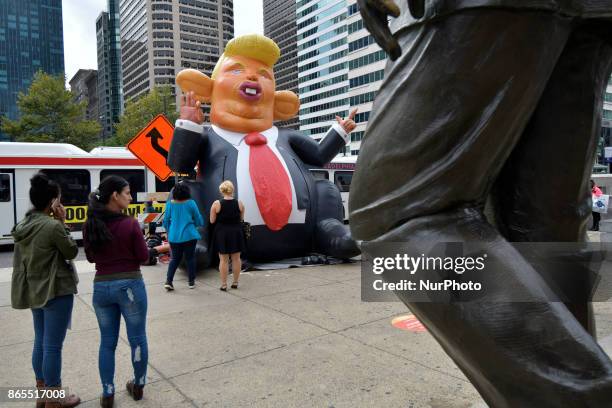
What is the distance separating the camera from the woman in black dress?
20.7 feet

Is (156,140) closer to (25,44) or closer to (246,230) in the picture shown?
(246,230)

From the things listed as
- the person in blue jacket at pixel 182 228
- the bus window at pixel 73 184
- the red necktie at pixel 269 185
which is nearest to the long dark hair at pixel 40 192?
the person in blue jacket at pixel 182 228

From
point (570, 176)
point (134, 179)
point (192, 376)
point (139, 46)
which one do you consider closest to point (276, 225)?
point (192, 376)

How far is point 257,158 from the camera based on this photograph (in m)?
7.66

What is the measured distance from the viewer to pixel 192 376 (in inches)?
130

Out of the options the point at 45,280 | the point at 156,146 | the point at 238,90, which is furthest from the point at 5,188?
the point at 45,280

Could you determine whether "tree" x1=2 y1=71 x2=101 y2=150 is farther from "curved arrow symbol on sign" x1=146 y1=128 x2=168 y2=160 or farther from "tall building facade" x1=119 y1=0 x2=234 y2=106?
"tall building facade" x1=119 y1=0 x2=234 y2=106

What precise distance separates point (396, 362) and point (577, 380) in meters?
2.37

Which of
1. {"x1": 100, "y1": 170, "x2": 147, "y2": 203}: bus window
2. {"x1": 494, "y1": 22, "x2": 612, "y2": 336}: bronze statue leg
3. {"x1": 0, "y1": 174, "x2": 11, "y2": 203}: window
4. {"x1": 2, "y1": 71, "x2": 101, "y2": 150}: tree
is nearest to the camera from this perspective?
{"x1": 494, "y1": 22, "x2": 612, "y2": 336}: bronze statue leg

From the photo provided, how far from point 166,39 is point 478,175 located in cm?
13503

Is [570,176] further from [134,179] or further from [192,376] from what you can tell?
[134,179]

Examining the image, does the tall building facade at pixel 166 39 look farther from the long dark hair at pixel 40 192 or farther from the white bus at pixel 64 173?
the long dark hair at pixel 40 192

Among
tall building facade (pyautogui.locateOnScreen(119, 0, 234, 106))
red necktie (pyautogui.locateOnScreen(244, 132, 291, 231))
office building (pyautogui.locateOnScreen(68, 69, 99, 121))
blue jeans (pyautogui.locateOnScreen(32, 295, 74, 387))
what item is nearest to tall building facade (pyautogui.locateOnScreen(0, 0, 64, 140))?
office building (pyautogui.locateOnScreen(68, 69, 99, 121))

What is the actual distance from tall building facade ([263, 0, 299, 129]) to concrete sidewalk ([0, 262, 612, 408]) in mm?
119774
